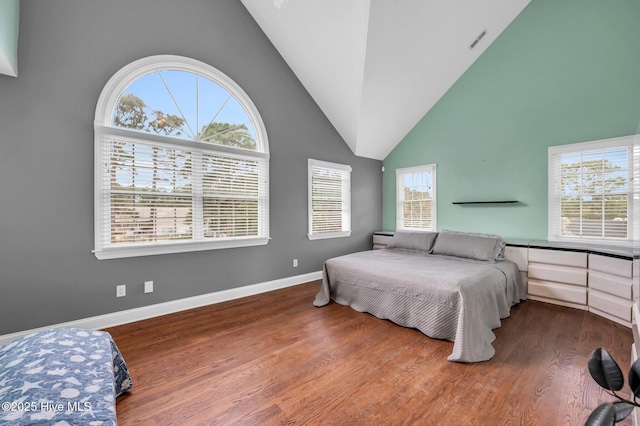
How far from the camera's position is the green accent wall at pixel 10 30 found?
6.83 feet

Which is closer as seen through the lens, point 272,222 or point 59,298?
Answer: point 59,298

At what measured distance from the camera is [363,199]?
5520mm

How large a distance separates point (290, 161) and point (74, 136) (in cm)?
254

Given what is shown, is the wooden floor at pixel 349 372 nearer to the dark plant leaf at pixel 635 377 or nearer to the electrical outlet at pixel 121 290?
the electrical outlet at pixel 121 290

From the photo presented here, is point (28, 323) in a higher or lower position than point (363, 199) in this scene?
lower

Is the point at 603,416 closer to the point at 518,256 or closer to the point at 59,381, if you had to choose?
the point at 59,381

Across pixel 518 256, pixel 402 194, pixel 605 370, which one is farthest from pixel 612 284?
pixel 402 194

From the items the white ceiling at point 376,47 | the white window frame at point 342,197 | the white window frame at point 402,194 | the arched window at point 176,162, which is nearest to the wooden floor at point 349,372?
the arched window at point 176,162

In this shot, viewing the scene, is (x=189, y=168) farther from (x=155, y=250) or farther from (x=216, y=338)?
(x=216, y=338)

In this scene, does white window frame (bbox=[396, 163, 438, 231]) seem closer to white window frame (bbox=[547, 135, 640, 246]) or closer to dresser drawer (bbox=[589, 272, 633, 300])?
white window frame (bbox=[547, 135, 640, 246])

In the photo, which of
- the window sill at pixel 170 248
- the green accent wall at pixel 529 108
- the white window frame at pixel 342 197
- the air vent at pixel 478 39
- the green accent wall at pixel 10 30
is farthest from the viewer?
the white window frame at pixel 342 197

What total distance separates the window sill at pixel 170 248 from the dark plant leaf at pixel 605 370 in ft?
11.4

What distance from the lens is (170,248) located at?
3.19 metres

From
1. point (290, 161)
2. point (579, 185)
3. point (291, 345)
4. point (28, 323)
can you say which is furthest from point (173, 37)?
point (579, 185)
